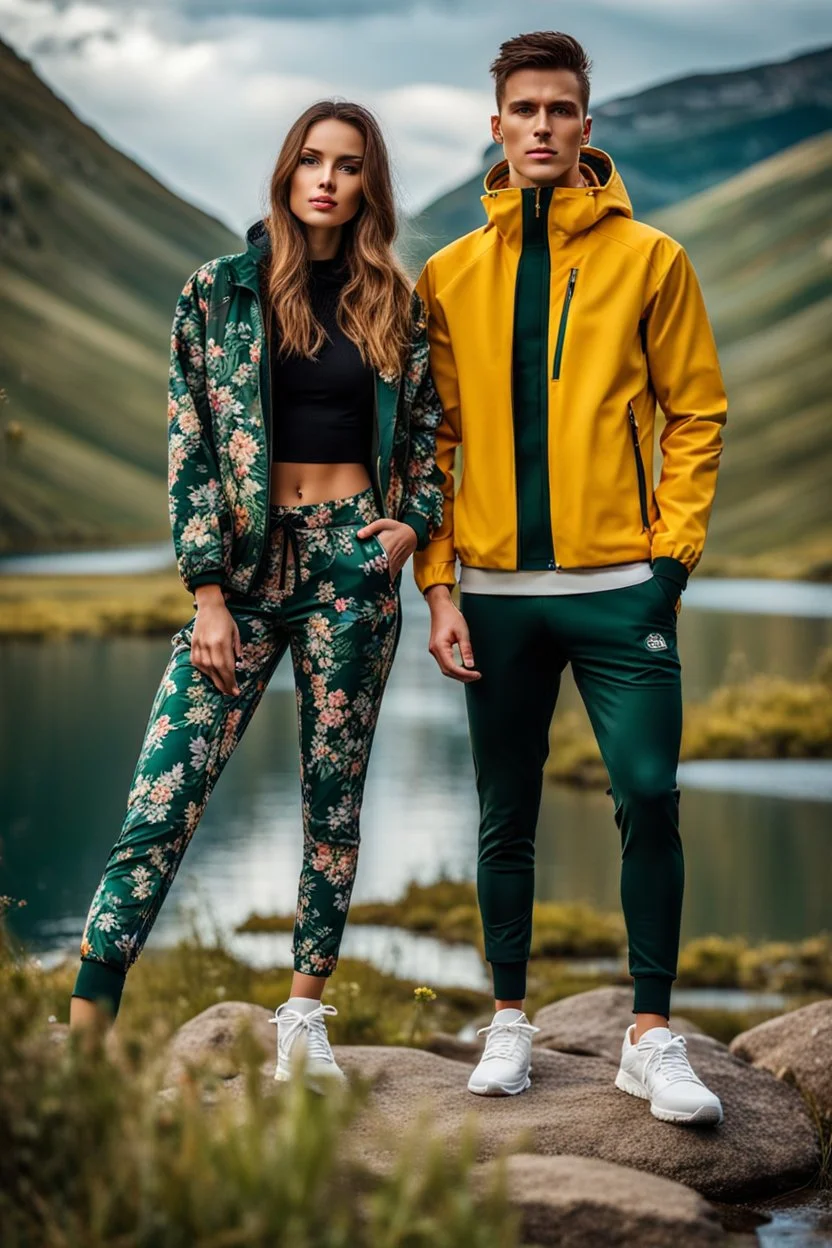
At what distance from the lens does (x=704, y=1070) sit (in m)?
2.45

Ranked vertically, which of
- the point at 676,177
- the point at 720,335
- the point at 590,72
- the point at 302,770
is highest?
the point at 676,177

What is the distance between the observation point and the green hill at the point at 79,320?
12445 mm

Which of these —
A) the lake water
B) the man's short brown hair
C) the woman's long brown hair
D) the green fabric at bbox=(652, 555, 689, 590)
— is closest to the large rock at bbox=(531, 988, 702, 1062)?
the green fabric at bbox=(652, 555, 689, 590)

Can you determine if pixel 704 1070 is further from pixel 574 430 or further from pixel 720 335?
A: pixel 720 335

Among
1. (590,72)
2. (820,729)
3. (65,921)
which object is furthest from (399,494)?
(820,729)

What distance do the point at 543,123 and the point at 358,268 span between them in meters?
0.35

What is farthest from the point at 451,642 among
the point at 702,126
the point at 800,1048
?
the point at 702,126

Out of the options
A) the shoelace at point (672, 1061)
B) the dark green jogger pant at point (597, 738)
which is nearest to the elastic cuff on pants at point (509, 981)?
the dark green jogger pant at point (597, 738)

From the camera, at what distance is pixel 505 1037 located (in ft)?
7.67

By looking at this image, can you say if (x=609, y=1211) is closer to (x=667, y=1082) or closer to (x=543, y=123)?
(x=667, y=1082)

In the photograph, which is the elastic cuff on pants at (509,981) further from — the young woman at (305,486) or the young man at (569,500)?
the young woman at (305,486)

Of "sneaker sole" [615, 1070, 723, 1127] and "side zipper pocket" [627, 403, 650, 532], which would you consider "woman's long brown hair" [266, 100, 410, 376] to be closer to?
"side zipper pocket" [627, 403, 650, 532]

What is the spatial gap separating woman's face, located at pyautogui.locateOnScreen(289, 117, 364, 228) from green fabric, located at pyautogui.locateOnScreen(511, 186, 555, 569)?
0.28 meters

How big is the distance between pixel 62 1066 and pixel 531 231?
148 cm
